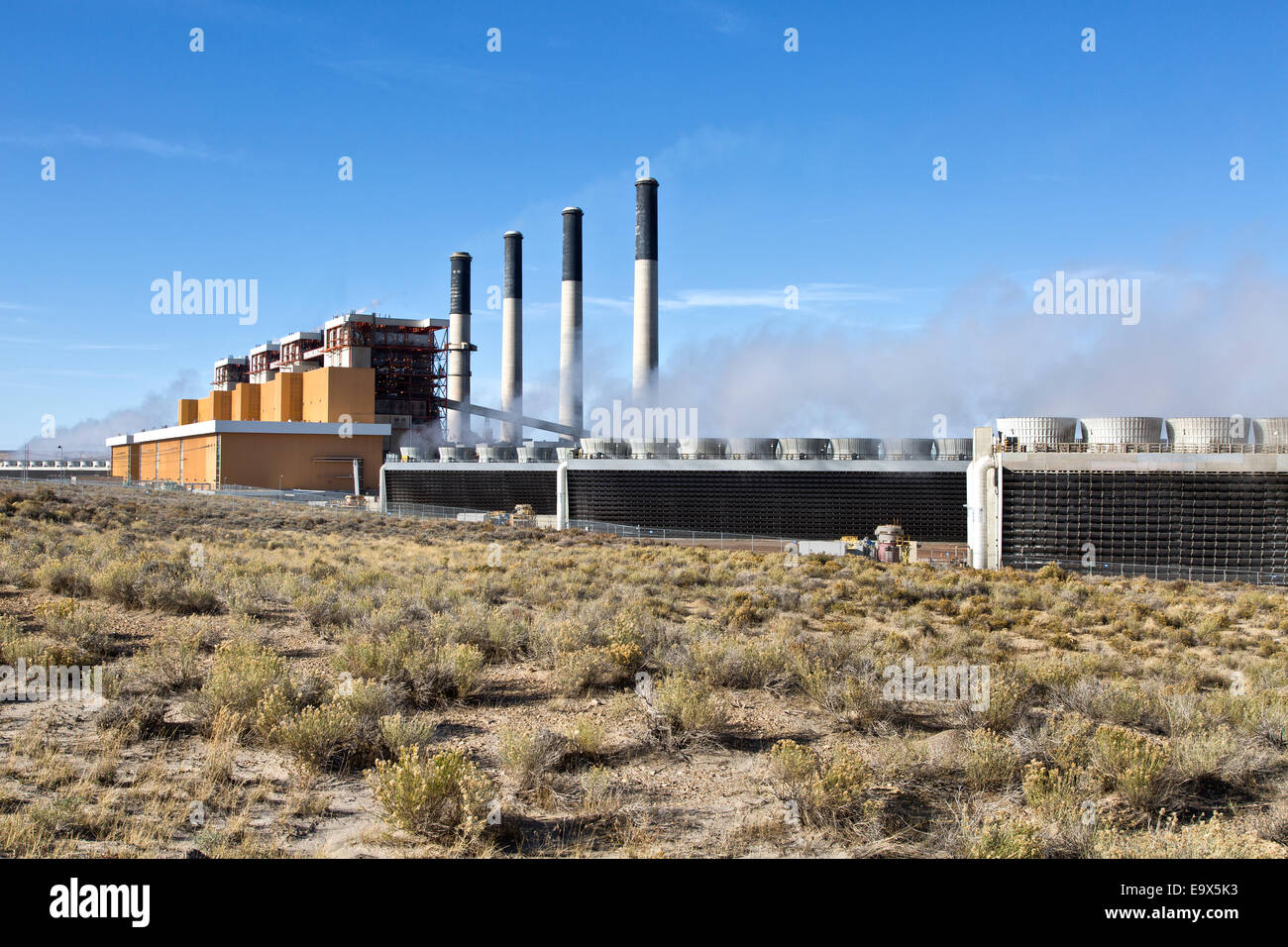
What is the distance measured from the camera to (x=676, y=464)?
44594mm

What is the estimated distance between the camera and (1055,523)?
3034 cm

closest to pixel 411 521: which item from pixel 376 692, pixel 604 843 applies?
pixel 376 692

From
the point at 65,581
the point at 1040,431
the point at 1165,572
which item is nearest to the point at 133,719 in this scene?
the point at 65,581

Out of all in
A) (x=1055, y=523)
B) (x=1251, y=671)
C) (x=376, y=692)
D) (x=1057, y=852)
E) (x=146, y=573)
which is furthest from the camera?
(x=1055, y=523)

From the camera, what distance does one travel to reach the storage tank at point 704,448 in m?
44.9

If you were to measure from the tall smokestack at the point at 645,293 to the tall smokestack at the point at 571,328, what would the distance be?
7.89m

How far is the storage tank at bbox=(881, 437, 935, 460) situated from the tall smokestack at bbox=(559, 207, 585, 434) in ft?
121

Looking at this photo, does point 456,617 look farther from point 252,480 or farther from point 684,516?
point 252,480

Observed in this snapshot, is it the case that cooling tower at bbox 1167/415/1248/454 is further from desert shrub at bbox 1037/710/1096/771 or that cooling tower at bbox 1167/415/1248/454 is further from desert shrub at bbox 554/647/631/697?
desert shrub at bbox 554/647/631/697

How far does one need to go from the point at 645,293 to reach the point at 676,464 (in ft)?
79.7

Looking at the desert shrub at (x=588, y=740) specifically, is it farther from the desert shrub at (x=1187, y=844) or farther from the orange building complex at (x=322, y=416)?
the orange building complex at (x=322, y=416)

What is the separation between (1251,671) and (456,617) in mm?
12214

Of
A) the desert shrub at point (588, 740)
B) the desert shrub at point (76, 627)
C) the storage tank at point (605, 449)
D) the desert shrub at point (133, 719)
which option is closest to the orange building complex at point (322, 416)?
the storage tank at point (605, 449)

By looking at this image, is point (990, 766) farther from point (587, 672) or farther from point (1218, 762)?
point (587, 672)
